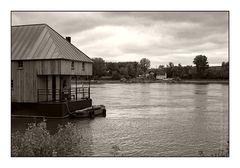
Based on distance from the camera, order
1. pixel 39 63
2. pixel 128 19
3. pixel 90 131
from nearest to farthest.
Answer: pixel 128 19 < pixel 90 131 < pixel 39 63

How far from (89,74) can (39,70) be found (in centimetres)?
686

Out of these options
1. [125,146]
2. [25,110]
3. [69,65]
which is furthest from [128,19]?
[25,110]

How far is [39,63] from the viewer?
1106 inches

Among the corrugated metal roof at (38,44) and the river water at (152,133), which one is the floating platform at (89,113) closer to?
the river water at (152,133)

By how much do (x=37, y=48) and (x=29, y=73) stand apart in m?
2.35

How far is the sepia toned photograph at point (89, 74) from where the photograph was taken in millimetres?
14477

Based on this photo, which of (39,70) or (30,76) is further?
(30,76)

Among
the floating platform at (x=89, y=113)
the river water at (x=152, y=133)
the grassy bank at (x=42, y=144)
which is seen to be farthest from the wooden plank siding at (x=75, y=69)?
the grassy bank at (x=42, y=144)

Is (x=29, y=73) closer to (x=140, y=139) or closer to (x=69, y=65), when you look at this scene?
(x=69, y=65)

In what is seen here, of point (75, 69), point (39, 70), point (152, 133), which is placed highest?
point (75, 69)

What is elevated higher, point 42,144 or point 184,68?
point 184,68

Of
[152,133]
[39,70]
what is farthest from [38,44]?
[152,133]

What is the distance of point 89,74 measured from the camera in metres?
33.8

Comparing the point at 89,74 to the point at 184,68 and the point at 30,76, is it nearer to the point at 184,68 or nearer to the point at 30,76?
the point at 30,76
